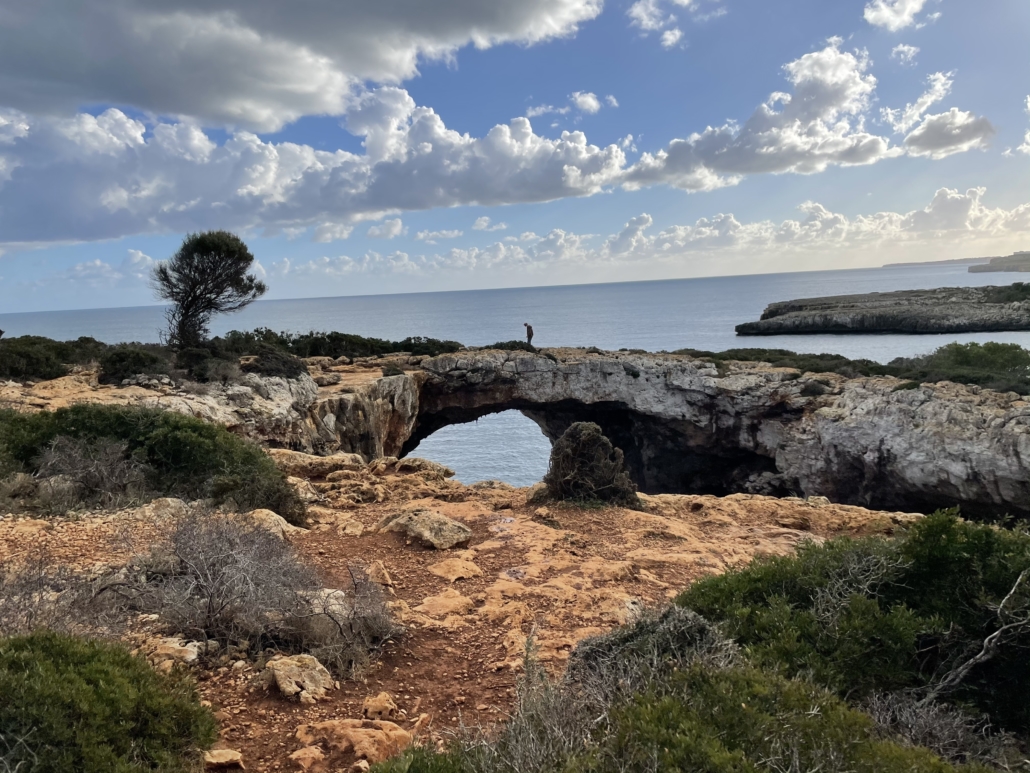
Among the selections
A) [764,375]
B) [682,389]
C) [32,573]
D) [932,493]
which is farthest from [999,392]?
[32,573]

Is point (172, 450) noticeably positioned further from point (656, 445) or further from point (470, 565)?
point (656, 445)

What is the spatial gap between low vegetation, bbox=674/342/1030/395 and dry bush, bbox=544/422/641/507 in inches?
570

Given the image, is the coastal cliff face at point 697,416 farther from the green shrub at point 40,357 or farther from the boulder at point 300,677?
the boulder at point 300,677


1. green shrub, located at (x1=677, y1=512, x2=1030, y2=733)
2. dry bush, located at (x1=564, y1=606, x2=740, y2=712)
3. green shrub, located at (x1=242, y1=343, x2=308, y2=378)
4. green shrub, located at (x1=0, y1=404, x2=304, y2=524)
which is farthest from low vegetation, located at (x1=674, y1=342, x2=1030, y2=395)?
green shrub, located at (x1=0, y1=404, x2=304, y2=524)

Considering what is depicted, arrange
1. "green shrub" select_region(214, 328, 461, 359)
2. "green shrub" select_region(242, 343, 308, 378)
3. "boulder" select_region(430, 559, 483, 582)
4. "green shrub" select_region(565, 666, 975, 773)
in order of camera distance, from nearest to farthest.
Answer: "green shrub" select_region(565, 666, 975, 773) → "boulder" select_region(430, 559, 483, 582) → "green shrub" select_region(242, 343, 308, 378) → "green shrub" select_region(214, 328, 461, 359)

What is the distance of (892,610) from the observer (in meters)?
3.61

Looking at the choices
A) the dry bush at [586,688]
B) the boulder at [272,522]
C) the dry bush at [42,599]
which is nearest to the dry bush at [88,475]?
the boulder at [272,522]

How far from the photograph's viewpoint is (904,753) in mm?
2369

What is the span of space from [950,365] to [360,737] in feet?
90.8

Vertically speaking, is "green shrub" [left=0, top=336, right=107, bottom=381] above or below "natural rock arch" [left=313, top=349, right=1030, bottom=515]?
above

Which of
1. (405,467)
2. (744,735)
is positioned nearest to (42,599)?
(744,735)

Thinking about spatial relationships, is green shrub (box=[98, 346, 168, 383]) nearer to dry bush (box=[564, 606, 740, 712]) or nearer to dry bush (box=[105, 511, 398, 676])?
dry bush (box=[105, 511, 398, 676])

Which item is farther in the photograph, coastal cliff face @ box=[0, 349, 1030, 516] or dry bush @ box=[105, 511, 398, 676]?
coastal cliff face @ box=[0, 349, 1030, 516]

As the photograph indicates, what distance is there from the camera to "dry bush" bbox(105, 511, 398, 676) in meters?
4.08
